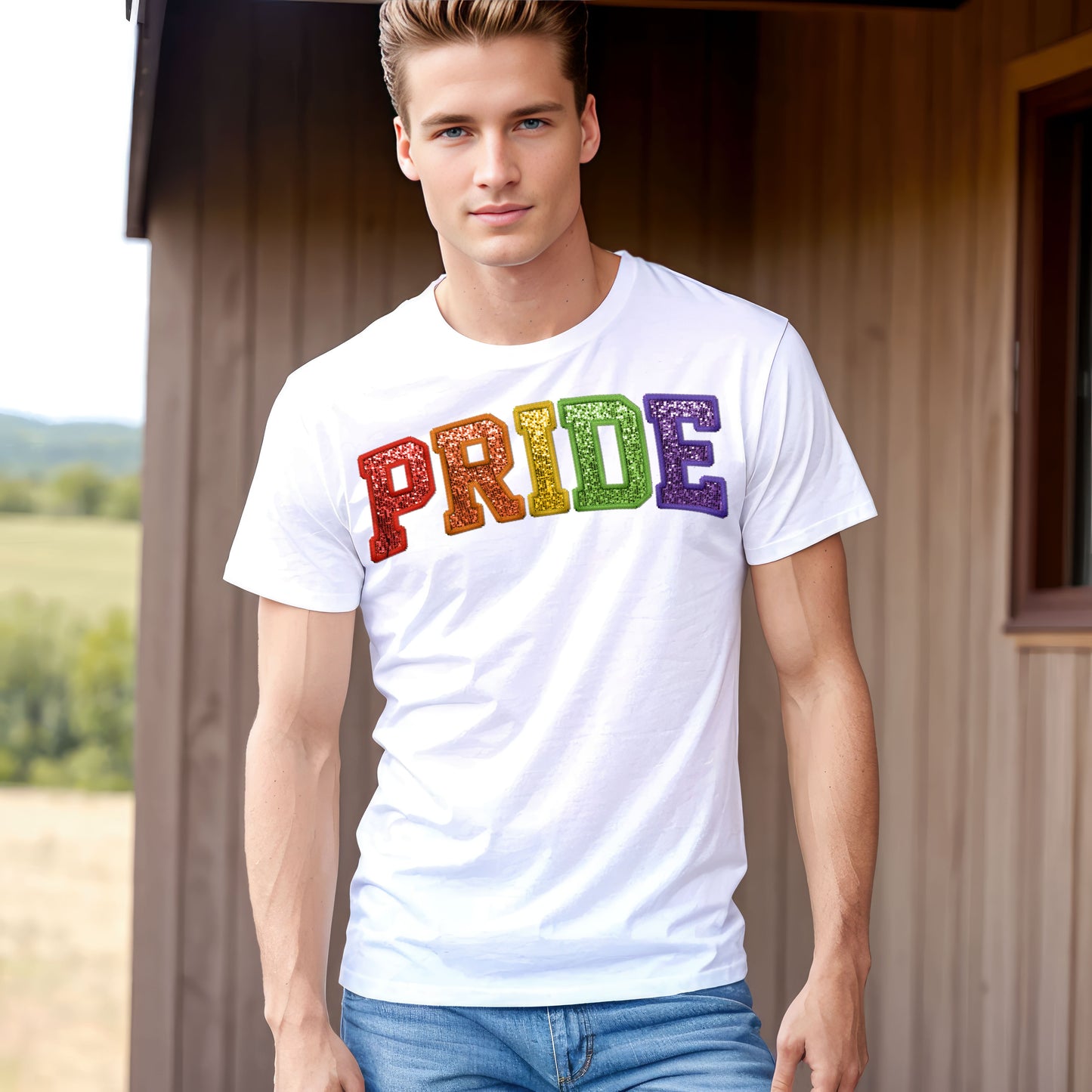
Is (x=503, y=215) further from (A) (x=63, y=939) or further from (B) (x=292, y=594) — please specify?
(A) (x=63, y=939)

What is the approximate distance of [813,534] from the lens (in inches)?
63.7

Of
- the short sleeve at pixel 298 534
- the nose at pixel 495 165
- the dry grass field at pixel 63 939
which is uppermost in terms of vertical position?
the nose at pixel 495 165

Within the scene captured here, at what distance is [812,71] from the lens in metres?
3.88

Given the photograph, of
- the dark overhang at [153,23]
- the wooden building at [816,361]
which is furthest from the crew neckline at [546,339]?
the wooden building at [816,361]

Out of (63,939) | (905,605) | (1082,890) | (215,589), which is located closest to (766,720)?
(905,605)

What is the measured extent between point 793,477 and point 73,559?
71.9 ft

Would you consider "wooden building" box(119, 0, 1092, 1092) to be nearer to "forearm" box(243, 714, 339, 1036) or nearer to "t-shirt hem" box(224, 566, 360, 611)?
"t-shirt hem" box(224, 566, 360, 611)

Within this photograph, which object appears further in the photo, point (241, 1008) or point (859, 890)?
point (241, 1008)

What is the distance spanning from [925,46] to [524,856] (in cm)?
259

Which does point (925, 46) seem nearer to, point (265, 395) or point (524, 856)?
point (265, 395)

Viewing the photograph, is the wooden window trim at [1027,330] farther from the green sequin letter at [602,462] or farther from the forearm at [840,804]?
the green sequin letter at [602,462]

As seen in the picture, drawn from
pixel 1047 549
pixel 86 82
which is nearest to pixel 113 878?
pixel 86 82

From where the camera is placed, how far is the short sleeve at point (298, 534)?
171 cm

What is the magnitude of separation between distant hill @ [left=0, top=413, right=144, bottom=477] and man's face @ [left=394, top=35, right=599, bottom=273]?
2178cm
